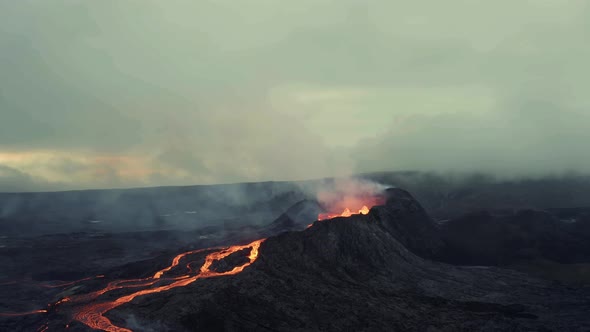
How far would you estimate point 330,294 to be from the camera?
5150 centimetres

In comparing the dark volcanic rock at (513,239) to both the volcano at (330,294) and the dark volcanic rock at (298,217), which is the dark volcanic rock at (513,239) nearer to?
the volcano at (330,294)

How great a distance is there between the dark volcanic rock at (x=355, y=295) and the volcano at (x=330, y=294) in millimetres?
124

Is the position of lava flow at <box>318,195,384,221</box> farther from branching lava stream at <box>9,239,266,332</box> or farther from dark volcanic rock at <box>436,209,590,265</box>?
branching lava stream at <box>9,239,266,332</box>

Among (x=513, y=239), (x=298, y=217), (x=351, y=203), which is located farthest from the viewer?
(x=298, y=217)

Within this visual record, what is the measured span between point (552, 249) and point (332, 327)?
61.3 m

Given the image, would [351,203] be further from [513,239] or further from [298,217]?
[513,239]

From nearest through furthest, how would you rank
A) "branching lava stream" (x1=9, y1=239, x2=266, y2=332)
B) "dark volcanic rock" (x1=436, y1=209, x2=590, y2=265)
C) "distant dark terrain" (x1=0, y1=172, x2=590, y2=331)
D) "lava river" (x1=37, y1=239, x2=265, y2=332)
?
"branching lava stream" (x1=9, y1=239, x2=266, y2=332) < "lava river" (x1=37, y1=239, x2=265, y2=332) < "distant dark terrain" (x1=0, y1=172, x2=590, y2=331) < "dark volcanic rock" (x1=436, y1=209, x2=590, y2=265)

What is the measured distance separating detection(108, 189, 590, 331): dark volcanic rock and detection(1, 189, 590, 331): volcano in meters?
0.12

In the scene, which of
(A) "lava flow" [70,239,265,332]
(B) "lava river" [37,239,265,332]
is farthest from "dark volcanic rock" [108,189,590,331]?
(B) "lava river" [37,239,265,332]

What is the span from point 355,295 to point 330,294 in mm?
2784

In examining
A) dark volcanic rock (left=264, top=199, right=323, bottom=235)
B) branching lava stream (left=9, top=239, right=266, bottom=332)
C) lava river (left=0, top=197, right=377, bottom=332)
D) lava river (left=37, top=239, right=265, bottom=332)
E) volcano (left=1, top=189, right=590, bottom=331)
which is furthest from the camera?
dark volcanic rock (left=264, top=199, right=323, bottom=235)

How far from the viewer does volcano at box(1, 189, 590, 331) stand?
4522 centimetres

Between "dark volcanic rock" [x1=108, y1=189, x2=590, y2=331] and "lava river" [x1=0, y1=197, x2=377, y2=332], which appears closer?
"dark volcanic rock" [x1=108, y1=189, x2=590, y2=331]

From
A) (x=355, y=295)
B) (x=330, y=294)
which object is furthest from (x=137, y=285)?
(x=355, y=295)
